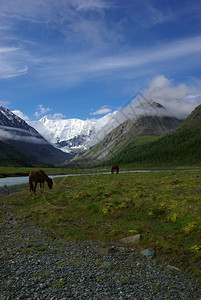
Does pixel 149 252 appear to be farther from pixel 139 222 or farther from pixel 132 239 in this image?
pixel 139 222

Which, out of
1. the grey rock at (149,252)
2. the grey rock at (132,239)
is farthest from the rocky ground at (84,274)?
the grey rock at (132,239)

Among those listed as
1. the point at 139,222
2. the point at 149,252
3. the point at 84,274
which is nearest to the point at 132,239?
the point at 149,252

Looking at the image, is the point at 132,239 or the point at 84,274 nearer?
the point at 84,274

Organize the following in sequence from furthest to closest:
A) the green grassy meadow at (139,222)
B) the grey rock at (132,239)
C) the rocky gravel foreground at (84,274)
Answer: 1. the grey rock at (132,239)
2. the green grassy meadow at (139,222)
3. the rocky gravel foreground at (84,274)

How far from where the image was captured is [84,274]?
1026cm

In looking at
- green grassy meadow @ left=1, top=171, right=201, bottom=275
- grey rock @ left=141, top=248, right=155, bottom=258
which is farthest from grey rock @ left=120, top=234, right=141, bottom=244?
grey rock @ left=141, top=248, right=155, bottom=258

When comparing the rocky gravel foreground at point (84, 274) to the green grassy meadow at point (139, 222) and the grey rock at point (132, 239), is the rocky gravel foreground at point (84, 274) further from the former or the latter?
the green grassy meadow at point (139, 222)

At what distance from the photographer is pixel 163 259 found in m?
11.5

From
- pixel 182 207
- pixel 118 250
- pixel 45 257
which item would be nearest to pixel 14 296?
pixel 45 257

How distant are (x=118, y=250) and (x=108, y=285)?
11.2ft

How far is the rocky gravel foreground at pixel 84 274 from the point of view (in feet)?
28.9

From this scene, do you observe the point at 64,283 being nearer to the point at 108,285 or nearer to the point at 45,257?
the point at 108,285

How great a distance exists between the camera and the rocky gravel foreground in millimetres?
8812

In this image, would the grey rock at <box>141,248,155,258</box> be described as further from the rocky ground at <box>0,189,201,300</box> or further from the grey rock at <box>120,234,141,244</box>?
the grey rock at <box>120,234,141,244</box>
